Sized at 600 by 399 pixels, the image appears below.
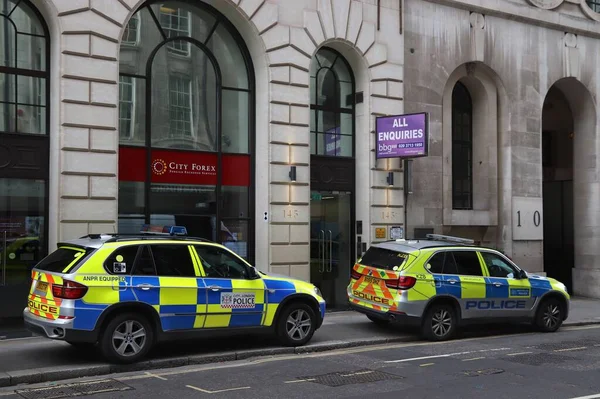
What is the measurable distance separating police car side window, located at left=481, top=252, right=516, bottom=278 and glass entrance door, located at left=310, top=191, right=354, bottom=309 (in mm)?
5034

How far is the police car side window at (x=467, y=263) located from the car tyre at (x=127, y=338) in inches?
238

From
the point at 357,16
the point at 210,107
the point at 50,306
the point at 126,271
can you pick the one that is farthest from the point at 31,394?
the point at 357,16

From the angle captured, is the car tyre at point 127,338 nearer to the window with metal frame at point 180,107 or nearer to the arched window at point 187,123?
the arched window at point 187,123

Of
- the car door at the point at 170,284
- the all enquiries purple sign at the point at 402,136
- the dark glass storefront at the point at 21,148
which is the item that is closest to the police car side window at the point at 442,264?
the all enquiries purple sign at the point at 402,136

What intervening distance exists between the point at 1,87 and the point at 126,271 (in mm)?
5704

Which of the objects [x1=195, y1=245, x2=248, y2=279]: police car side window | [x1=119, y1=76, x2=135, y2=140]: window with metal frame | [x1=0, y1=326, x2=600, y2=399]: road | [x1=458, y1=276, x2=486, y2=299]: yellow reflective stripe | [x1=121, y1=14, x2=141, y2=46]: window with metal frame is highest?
[x1=121, y1=14, x2=141, y2=46]: window with metal frame

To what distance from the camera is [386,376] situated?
9.89 metres

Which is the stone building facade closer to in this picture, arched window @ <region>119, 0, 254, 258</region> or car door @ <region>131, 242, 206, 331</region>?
arched window @ <region>119, 0, 254, 258</region>

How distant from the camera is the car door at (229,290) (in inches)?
423

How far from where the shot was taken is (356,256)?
18.2 m

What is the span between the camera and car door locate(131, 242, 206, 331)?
1019 centimetres

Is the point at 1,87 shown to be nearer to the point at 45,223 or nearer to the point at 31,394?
the point at 45,223

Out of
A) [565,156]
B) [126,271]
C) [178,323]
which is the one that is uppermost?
[565,156]

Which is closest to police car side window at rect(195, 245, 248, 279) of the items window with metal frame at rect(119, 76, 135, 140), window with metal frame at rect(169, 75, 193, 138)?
window with metal frame at rect(119, 76, 135, 140)
